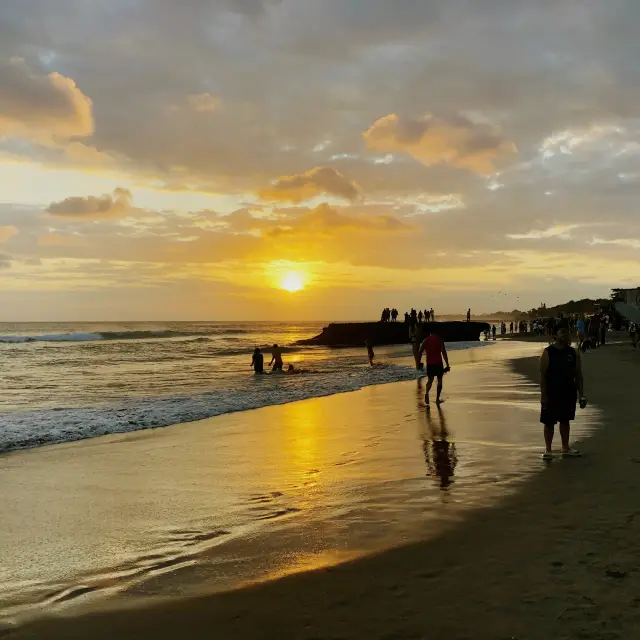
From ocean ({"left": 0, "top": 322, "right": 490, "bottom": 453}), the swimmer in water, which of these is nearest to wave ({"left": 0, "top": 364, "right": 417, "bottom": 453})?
ocean ({"left": 0, "top": 322, "right": 490, "bottom": 453})

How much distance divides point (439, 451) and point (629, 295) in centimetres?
5580

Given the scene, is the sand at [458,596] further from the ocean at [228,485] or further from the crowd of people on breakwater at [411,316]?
the crowd of people on breakwater at [411,316]

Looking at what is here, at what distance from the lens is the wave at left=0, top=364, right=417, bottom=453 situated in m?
12.7

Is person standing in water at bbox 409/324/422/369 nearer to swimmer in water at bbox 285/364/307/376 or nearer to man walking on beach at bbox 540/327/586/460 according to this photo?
swimmer in water at bbox 285/364/307/376

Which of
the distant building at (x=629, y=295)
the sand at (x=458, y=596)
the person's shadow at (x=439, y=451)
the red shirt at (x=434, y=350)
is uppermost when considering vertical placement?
the distant building at (x=629, y=295)

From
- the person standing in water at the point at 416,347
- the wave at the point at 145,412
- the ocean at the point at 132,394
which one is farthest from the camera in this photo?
the person standing in water at the point at 416,347

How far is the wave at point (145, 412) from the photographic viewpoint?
12.7m

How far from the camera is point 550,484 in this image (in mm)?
7285

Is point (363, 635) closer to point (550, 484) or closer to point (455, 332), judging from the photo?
point (550, 484)

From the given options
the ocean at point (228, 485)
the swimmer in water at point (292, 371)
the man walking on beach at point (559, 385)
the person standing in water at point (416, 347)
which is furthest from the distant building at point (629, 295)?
the man walking on beach at point (559, 385)

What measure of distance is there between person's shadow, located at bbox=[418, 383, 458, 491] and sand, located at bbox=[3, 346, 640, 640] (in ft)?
6.33

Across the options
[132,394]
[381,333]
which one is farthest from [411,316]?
[132,394]

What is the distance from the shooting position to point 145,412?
16.0 metres

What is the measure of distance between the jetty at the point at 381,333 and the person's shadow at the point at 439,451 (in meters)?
55.9
